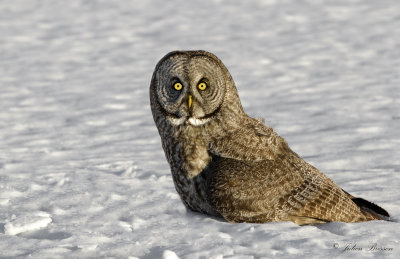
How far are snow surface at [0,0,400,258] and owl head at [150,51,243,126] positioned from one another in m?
0.91

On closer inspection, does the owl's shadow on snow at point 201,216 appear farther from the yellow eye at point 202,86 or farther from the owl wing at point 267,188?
the yellow eye at point 202,86

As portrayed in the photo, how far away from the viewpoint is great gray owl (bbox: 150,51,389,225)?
5332mm

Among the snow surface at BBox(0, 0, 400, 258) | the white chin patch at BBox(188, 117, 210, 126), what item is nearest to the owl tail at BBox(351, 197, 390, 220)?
the snow surface at BBox(0, 0, 400, 258)

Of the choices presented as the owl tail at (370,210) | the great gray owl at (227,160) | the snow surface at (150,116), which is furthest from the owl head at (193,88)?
the owl tail at (370,210)

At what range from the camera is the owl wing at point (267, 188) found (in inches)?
209

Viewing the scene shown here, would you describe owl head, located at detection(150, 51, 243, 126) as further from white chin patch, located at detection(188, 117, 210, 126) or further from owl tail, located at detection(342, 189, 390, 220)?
owl tail, located at detection(342, 189, 390, 220)

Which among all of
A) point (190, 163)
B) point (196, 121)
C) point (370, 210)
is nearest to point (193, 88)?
point (196, 121)

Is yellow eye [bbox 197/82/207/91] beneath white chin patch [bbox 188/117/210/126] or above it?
above

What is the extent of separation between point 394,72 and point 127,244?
8245 millimetres

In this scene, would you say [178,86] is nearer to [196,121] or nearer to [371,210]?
[196,121]

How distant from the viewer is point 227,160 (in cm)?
545

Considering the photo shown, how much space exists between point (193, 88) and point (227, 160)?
0.68m

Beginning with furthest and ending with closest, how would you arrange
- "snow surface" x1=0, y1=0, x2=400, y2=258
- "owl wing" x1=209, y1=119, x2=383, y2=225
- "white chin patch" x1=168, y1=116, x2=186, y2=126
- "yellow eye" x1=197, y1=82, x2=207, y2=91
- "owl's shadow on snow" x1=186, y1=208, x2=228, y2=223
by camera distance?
"white chin patch" x1=168, y1=116, x2=186, y2=126 < "yellow eye" x1=197, y1=82, x2=207, y2=91 < "owl's shadow on snow" x1=186, y1=208, x2=228, y2=223 < "owl wing" x1=209, y1=119, x2=383, y2=225 < "snow surface" x1=0, y1=0, x2=400, y2=258

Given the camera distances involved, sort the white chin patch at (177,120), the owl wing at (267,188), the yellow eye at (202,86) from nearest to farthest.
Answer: the owl wing at (267,188) → the yellow eye at (202,86) → the white chin patch at (177,120)
